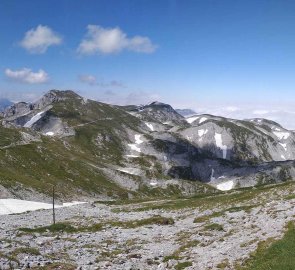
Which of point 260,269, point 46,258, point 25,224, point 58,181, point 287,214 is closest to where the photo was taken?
point 260,269

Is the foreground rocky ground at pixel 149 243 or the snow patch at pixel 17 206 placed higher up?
the foreground rocky ground at pixel 149 243

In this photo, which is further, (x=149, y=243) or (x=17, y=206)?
(x=17, y=206)

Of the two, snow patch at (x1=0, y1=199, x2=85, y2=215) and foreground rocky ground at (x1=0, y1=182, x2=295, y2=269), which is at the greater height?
foreground rocky ground at (x1=0, y1=182, x2=295, y2=269)

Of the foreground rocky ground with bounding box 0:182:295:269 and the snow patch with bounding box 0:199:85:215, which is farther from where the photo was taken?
the snow patch with bounding box 0:199:85:215

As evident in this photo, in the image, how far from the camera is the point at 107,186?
190750 mm

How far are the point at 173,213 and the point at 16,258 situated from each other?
55.8 metres

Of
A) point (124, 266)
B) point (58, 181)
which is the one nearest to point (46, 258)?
point (124, 266)

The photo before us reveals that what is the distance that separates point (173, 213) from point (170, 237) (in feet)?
114

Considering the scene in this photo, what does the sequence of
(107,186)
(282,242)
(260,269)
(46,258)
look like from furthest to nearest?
(107,186), (46,258), (282,242), (260,269)

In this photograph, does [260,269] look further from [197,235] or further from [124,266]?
[197,235]

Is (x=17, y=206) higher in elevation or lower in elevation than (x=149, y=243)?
lower

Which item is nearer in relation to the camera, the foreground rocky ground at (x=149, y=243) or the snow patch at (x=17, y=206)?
the foreground rocky ground at (x=149, y=243)

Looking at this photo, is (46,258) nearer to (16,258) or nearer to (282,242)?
(16,258)

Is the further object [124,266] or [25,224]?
[25,224]
